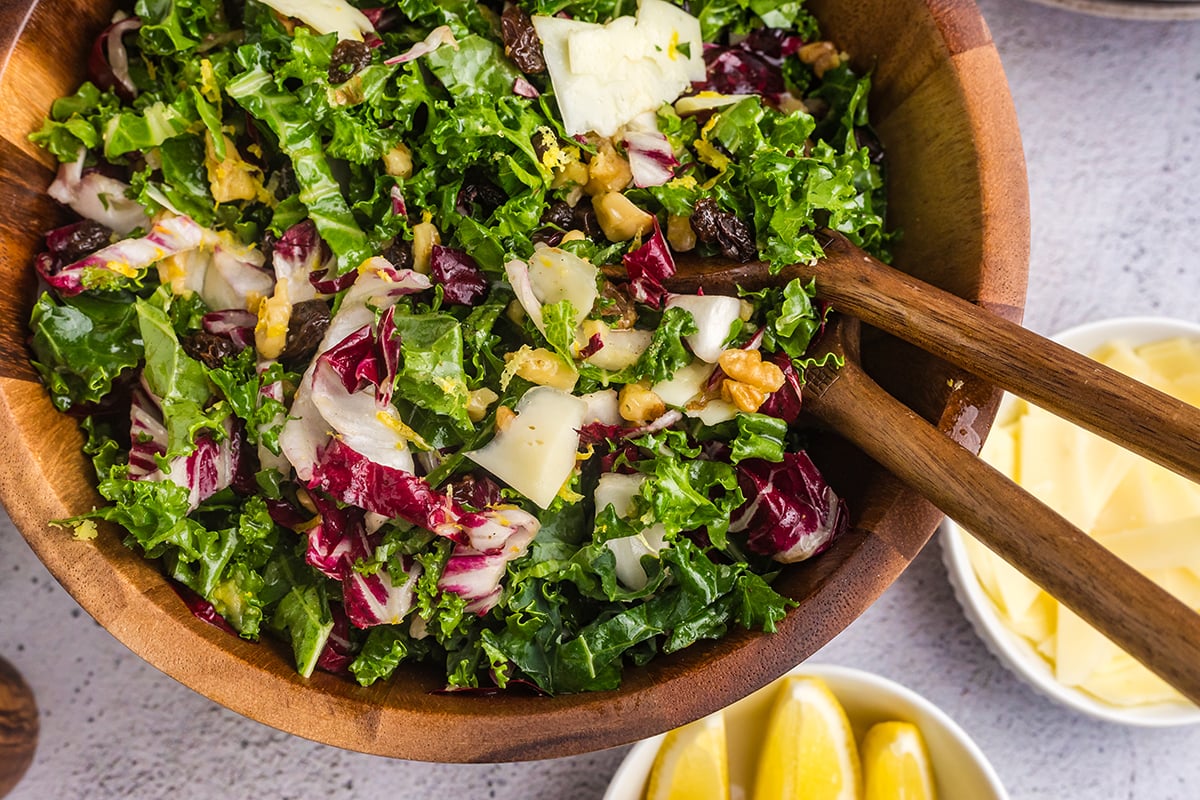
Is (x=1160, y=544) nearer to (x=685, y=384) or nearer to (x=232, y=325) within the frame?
(x=685, y=384)

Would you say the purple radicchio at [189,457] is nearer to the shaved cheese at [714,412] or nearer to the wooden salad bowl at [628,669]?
the wooden salad bowl at [628,669]

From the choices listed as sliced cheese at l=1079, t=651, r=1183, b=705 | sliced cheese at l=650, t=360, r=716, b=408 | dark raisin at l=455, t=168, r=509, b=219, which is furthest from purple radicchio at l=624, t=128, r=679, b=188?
sliced cheese at l=1079, t=651, r=1183, b=705

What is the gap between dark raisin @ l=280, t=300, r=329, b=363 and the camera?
181 cm

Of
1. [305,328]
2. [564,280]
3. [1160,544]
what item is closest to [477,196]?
[564,280]

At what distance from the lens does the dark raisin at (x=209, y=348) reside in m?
1.82

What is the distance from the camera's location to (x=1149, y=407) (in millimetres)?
1521

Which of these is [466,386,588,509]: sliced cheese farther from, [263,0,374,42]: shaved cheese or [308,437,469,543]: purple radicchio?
[263,0,374,42]: shaved cheese

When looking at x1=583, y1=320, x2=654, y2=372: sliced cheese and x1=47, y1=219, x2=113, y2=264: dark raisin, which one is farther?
x1=47, y1=219, x2=113, y2=264: dark raisin

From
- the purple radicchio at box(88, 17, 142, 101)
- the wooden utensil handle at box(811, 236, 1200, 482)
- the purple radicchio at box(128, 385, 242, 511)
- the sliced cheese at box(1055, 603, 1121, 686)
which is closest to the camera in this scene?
the wooden utensil handle at box(811, 236, 1200, 482)

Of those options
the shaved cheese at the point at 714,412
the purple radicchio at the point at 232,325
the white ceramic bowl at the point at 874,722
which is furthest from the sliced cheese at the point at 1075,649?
the purple radicchio at the point at 232,325

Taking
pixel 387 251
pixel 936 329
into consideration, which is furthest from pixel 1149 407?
pixel 387 251

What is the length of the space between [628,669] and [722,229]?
0.81 metres

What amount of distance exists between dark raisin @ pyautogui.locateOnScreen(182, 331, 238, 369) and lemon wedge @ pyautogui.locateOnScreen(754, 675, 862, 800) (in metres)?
1.39

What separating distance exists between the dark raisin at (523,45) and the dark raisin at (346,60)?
0.84 ft
